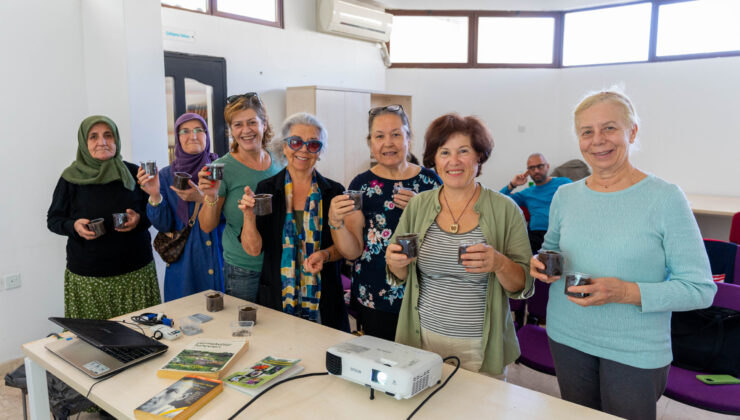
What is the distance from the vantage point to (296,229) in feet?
7.34

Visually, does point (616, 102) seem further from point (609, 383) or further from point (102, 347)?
point (102, 347)

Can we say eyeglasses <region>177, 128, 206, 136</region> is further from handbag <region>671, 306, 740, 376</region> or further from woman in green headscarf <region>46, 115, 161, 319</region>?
handbag <region>671, 306, 740, 376</region>

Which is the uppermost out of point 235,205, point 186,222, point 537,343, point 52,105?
point 52,105

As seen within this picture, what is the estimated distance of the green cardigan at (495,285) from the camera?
177 cm

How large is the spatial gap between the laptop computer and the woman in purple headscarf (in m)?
0.82

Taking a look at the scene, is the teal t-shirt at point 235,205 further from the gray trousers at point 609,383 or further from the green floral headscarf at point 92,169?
the gray trousers at point 609,383

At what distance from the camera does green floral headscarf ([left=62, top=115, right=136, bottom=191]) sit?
2658 mm

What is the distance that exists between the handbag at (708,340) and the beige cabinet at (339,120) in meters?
3.85

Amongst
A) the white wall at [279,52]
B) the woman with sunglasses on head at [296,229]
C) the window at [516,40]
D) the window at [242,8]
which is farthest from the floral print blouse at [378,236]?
the window at [516,40]

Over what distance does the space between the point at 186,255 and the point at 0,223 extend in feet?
5.04

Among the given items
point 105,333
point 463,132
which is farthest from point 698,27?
point 105,333

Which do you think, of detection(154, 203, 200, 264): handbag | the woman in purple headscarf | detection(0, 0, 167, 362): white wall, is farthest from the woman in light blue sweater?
detection(0, 0, 167, 362): white wall

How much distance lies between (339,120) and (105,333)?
4.18 meters

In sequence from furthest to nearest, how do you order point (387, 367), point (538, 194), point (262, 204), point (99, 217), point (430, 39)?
point (430, 39)
point (538, 194)
point (99, 217)
point (262, 204)
point (387, 367)
